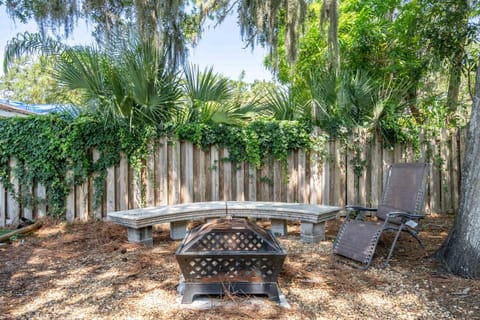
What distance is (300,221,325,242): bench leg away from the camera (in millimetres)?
3727

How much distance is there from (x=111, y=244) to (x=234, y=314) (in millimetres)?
2165

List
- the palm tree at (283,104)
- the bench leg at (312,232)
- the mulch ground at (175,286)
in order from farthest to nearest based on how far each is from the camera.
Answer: the palm tree at (283,104), the bench leg at (312,232), the mulch ground at (175,286)

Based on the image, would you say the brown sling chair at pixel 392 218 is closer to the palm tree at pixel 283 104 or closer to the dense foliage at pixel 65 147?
the palm tree at pixel 283 104

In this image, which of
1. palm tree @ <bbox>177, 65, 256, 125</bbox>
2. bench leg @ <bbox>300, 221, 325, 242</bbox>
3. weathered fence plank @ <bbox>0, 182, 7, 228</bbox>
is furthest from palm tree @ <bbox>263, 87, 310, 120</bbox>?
weathered fence plank @ <bbox>0, 182, 7, 228</bbox>

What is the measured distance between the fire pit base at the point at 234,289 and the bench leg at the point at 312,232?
161cm

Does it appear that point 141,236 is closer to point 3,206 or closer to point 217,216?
point 217,216

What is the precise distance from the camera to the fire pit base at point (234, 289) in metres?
2.21

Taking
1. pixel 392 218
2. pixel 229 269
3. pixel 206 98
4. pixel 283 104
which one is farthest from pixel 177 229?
pixel 283 104

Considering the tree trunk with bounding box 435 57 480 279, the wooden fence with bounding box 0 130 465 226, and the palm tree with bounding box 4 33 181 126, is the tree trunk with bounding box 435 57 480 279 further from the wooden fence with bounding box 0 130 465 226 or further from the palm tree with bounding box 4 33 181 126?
the palm tree with bounding box 4 33 181 126

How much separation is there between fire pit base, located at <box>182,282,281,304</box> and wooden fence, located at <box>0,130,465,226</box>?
8.28ft

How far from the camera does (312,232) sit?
3.73m

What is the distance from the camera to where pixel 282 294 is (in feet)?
7.60

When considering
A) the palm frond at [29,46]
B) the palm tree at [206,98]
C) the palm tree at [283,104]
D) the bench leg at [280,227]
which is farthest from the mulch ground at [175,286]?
the palm frond at [29,46]

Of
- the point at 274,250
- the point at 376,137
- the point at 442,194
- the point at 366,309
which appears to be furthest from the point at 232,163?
the point at 442,194
